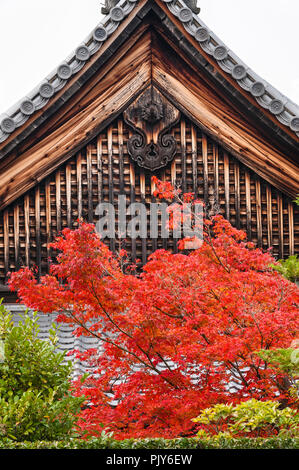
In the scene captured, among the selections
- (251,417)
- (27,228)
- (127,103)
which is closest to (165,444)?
(251,417)

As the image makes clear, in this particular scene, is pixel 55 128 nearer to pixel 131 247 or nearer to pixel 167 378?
pixel 131 247

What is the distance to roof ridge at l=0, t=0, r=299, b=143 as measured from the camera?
10.1m

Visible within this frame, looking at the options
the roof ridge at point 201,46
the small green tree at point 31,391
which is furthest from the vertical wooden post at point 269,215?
the small green tree at point 31,391

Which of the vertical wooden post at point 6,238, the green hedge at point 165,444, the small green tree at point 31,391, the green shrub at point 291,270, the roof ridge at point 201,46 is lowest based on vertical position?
the green hedge at point 165,444

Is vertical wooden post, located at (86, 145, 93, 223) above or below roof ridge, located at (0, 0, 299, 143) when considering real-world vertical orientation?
below

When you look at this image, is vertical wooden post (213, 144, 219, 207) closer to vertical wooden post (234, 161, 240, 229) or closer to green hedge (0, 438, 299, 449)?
Result: vertical wooden post (234, 161, 240, 229)

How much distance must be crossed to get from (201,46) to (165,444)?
7.10 metres

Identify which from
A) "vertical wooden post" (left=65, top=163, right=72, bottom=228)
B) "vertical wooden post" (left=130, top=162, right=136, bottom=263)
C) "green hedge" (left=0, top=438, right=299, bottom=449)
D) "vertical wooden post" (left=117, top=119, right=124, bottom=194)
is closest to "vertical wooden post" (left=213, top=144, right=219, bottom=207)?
"vertical wooden post" (left=130, top=162, right=136, bottom=263)

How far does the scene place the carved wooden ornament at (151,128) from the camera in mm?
10711

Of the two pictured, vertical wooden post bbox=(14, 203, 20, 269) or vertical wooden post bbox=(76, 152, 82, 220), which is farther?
vertical wooden post bbox=(76, 152, 82, 220)

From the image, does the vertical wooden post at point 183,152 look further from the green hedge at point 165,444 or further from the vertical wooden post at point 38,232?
the green hedge at point 165,444

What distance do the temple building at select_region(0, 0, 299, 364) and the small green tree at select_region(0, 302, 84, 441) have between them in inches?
159

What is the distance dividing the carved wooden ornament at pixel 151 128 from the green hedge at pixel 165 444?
581 cm

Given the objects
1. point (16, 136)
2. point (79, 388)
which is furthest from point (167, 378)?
point (16, 136)
